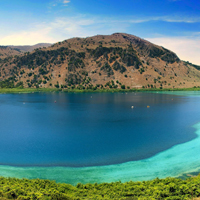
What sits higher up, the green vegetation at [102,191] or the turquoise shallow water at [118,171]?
the green vegetation at [102,191]

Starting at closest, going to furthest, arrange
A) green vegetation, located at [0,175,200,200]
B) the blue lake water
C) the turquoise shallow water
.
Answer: green vegetation, located at [0,175,200,200] < the turquoise shallow water < the blue lake water

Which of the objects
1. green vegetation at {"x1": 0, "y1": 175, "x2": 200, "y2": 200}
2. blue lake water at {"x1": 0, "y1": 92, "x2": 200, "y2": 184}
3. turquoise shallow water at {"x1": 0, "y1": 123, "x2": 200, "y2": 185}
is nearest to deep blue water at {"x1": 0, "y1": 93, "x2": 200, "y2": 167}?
blue lake water at {"x1": 0, "y1": 92, "x2": 200, "y2": 184}

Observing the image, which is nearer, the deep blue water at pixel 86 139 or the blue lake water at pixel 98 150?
the blue lake water at pixel 98 150

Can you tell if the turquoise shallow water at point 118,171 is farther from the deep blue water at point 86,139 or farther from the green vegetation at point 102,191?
the green vegetation at point 102,191

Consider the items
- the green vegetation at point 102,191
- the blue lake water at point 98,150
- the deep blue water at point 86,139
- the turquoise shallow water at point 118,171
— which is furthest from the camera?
the deep blue water at point 86,139

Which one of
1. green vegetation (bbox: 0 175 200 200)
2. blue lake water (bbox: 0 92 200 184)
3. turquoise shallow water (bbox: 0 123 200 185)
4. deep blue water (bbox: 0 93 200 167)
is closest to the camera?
green vegetation (bbox: 0 175 200 200)

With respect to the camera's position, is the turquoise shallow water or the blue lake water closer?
the turquoise shallow water

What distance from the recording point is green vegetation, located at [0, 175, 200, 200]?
19.4 m

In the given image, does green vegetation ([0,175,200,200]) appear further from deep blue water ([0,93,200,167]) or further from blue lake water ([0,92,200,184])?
deep blue water ([0,93,200,167])

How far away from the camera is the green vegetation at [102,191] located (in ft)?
63.5

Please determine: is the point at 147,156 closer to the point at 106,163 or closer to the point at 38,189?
the point at 106,163

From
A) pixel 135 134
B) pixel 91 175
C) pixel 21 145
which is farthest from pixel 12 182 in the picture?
pixel 135 134

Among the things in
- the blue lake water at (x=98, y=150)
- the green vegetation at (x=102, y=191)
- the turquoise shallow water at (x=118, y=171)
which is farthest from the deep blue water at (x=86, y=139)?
the green vegetation at (x=102, y=191)

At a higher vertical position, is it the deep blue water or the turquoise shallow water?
the deep blue water
